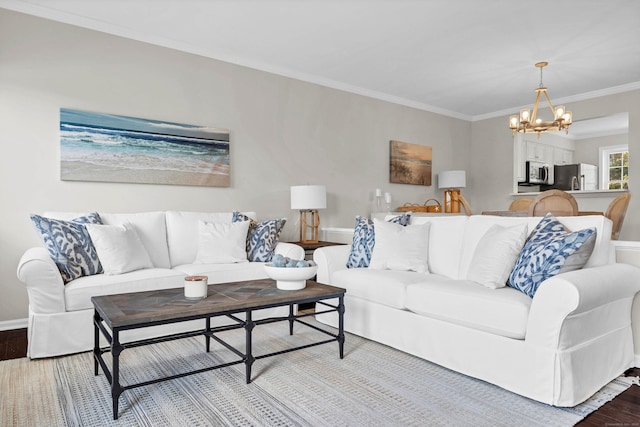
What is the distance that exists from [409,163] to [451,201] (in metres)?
0.96

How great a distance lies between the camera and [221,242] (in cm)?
359

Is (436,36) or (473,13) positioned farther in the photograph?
(436,36)

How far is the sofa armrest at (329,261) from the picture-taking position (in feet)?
11.0

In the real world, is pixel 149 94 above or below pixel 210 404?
above

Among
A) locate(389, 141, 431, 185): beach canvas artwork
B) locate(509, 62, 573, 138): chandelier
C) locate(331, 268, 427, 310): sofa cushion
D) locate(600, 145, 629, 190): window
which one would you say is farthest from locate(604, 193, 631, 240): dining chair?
locate(600, 145, 629, 190): window

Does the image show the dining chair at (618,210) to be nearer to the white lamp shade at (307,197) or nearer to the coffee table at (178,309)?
the coffee table at (178,309)

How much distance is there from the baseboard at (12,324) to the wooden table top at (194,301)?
62.1 inches

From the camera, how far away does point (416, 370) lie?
2443 millimetres

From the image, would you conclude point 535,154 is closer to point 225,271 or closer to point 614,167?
point 614,167

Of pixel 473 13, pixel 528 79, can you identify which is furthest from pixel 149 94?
pixel 528 79

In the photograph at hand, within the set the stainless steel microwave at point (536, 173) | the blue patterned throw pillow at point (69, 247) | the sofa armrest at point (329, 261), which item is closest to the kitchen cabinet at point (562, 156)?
the stainless steel microwave at point (536, 173)

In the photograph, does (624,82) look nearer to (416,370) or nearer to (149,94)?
(416,370)

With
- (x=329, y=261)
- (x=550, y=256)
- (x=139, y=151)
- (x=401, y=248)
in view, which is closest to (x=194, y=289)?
(x=329, y=261)

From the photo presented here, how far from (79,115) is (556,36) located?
14.1ft
